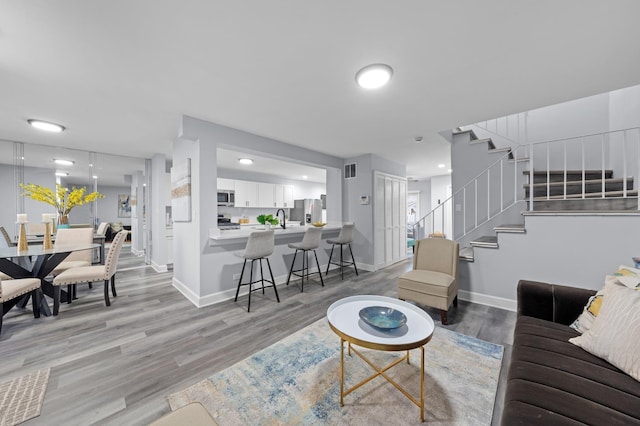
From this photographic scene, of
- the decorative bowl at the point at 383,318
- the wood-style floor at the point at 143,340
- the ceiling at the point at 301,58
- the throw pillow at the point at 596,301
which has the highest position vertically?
the ceiling at the point at 301,58

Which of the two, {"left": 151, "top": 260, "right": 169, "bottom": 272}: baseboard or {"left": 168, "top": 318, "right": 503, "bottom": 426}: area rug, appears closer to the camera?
{"left": 168, "top": 318, "right": 503, "bottom": 426}: area rug

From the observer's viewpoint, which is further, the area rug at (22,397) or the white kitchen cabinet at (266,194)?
the white kitchen cabinet at (266,194)

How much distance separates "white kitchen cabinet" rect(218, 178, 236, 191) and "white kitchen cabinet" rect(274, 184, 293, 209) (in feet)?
4.65

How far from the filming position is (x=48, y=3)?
137 centimetres

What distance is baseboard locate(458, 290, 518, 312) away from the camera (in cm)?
291

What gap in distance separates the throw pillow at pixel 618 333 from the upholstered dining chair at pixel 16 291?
4631mm

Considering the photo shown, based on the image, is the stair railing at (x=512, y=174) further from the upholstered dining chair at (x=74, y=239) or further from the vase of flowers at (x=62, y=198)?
the upholstered dining chair at (x=74, y=239)

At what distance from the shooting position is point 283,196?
7742 millimetres

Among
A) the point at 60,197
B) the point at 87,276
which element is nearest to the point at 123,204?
the point at 60,197

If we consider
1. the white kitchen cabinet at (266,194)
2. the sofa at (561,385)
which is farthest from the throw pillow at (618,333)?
the white kitchen cabinet at (266,194)

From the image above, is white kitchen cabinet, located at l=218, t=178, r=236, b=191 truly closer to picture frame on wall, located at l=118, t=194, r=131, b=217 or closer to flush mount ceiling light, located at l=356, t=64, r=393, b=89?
flush mount ceiling light, located at l=356, t=64, r=393, b=89

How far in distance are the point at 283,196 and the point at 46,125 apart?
5.23m

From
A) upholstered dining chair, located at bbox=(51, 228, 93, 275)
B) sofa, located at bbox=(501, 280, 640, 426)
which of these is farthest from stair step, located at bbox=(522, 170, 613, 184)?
upholstered dining chair, located at bbox=(51, 228, 93, 275)

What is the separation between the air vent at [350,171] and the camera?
204 inches
